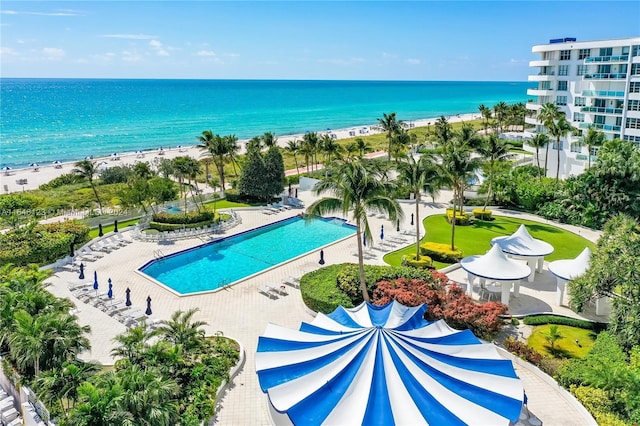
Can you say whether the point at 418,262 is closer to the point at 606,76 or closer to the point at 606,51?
the point at 606,76

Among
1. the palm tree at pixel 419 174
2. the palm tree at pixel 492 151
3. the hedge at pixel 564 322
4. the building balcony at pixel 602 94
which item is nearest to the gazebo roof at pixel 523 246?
the hedge at pixel 564 322

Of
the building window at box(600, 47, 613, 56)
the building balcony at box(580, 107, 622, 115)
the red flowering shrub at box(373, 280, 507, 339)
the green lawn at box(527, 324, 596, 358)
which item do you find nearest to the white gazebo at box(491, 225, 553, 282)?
the green lawn at box(527, 324, 596, 358)

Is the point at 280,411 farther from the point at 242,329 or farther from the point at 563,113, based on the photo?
the point at 563,113

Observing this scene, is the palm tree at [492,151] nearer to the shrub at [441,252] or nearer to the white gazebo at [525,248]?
the shrub at [441,252]

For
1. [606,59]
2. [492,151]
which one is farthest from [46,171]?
[606,59]

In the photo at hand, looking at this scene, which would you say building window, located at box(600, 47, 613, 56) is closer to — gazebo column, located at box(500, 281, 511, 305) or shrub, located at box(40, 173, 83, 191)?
gazebo column, located at box(500, 281, 511, 305)
